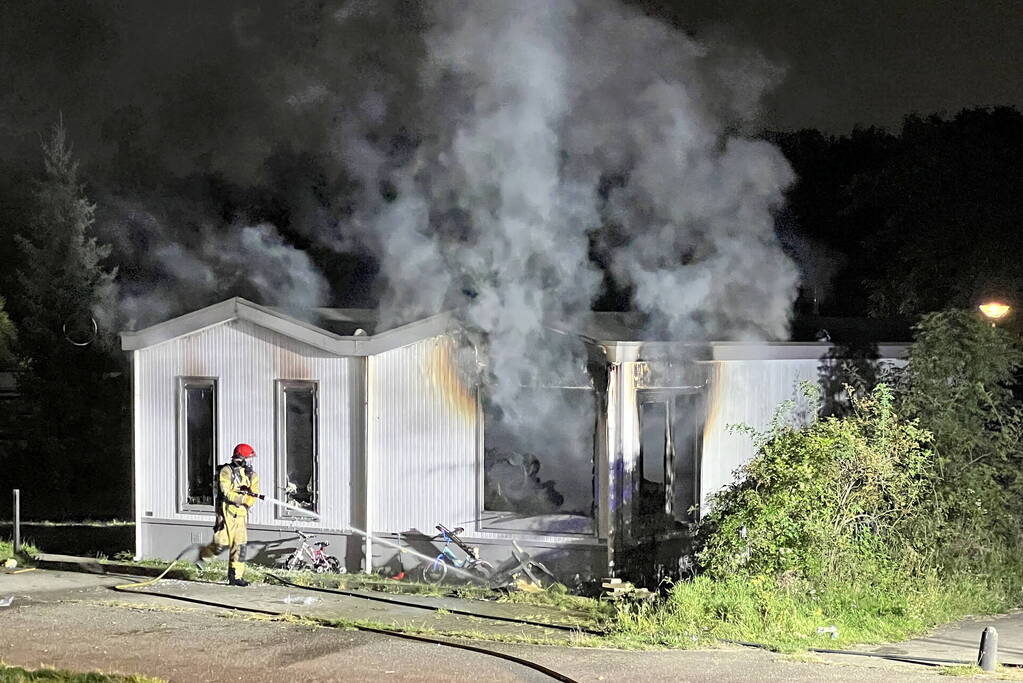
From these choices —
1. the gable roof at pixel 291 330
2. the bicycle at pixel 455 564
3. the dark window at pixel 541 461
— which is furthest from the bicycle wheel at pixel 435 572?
the gable roof at pixel 291 330

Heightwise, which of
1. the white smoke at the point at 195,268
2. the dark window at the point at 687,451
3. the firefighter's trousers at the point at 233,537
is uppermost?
the white smoke at the point at 195,268

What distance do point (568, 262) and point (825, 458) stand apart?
14.0 ft

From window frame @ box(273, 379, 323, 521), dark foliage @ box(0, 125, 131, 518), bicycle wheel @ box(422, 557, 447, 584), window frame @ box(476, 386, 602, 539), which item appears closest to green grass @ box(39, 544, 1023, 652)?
window frame @ box(476, 386, 602, 539)

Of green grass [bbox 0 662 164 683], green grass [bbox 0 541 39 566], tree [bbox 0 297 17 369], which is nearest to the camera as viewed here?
green grass [bbox 0 662 164 683]

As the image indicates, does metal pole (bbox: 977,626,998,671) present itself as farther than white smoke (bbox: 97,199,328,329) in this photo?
No

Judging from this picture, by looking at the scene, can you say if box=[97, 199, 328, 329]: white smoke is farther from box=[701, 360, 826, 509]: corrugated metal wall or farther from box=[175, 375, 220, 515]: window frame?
box=[701, 360, 826, 509]: corrugated metal wall

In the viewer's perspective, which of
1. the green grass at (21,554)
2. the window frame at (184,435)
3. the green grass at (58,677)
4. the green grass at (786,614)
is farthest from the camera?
the green grass at (21,554)

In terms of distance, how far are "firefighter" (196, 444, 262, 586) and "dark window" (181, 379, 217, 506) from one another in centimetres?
159

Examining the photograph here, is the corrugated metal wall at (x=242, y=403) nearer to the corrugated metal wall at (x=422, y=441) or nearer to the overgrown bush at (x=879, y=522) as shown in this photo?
the corrugated metal wall at (x=422, y=441)

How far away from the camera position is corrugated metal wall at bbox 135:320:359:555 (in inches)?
561

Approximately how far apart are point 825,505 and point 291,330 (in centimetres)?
656

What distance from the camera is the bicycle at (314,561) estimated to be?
1403cm

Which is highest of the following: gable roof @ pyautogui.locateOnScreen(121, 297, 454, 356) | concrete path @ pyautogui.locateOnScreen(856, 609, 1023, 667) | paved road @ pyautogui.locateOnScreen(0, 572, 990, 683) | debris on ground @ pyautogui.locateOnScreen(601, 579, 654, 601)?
gable roof @ pyautogui.locateOnScreen(121, 297, 454, 356)

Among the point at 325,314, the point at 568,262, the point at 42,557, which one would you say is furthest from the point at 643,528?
the point at 42,557
